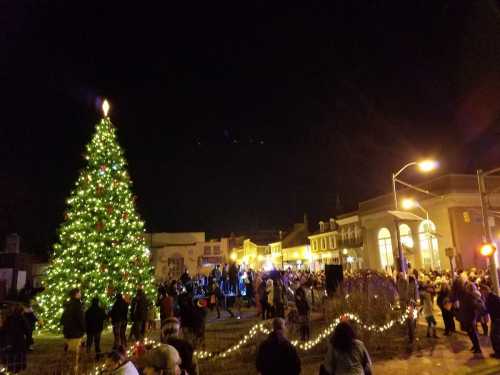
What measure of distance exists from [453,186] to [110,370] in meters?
34.3

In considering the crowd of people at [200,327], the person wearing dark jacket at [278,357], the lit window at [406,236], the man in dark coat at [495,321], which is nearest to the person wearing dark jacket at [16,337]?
the crowd of people at [200,327]

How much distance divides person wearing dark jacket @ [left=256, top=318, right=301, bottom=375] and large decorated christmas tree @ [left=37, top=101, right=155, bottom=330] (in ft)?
36.8

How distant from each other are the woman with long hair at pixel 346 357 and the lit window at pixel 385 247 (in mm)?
38189

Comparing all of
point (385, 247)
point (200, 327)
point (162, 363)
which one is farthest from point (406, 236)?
point (162, 363)

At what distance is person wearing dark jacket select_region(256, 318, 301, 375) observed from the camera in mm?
5246

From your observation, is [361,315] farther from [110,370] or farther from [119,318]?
[110,370]

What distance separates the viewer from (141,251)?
Answer: 16.8 metres

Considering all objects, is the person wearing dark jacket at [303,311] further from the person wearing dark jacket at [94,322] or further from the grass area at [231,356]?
the person wearing dark jacket at [94,322]

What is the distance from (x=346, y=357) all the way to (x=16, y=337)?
7.95m

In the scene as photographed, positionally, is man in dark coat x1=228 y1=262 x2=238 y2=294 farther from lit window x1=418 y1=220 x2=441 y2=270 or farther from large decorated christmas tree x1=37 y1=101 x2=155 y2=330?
lit window x1=418 y1=220 x2=441 y2=270

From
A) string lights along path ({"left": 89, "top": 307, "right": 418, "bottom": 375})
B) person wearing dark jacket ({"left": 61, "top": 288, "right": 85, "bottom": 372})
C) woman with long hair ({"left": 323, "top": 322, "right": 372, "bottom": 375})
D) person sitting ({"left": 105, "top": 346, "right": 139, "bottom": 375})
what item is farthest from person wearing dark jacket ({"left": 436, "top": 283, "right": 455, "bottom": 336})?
person sitting ({"left": 105, "top": 346, "right": 139, "bottom": 375})

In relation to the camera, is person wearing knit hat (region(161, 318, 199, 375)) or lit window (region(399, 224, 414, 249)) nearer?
person wearing knit hat (region(161, 318, 199, 375))

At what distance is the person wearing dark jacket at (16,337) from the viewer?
900 cm

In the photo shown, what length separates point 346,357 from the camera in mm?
5199
